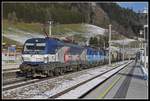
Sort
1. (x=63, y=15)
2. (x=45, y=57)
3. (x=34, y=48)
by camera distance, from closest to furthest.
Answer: (x=45, y=57)
(x=34, y=48)
(x=63, y=15)

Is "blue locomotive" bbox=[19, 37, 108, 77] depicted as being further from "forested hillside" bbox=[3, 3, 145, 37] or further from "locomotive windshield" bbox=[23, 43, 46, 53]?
"forested hillside" bbox=[3, 3, 145, 37]

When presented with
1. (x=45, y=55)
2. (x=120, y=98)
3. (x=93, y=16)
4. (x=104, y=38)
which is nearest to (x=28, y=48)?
(x=45, y=55)

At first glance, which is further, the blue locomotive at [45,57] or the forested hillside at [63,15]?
the forested hillside at [63,15]

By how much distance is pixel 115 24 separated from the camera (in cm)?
19200

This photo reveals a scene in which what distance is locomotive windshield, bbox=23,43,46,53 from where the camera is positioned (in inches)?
1307

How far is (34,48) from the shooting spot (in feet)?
109

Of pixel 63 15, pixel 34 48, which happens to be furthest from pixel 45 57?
pixel 63 15

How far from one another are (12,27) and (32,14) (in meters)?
18.5

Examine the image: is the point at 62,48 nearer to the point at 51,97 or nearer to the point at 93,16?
the point at 51,97

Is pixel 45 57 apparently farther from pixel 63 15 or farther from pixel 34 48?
pixel 63 15

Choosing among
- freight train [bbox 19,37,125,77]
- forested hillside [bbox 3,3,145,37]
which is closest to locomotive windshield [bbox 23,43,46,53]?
freight train [bbox 19,37,125,77]

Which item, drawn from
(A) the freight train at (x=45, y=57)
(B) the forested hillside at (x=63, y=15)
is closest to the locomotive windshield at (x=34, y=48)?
(A) the freight train at (x=45, y=57)

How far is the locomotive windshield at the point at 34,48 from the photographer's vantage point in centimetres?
3319

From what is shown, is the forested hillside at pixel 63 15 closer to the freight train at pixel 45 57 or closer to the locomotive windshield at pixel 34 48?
the freight train at pixel 45 57
